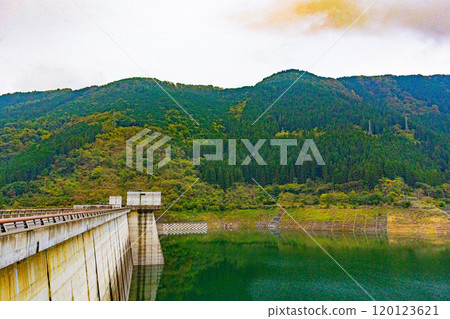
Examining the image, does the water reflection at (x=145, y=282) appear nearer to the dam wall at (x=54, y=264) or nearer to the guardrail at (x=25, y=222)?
the dam wall at (x=54, y=264)

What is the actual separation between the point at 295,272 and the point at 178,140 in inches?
3704

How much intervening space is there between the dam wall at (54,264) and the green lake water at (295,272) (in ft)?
51.4

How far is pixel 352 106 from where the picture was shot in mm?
178750

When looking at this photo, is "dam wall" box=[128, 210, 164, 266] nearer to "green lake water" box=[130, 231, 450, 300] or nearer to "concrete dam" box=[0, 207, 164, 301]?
"green lake water" box=[130, 231, 450, 300]

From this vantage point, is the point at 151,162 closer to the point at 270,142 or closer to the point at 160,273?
the point at 270,142

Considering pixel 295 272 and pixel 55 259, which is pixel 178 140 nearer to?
pixel 295 272

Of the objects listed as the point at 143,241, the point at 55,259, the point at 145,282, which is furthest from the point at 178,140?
the point at 55,259

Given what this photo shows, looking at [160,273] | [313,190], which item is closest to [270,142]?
[313,190]

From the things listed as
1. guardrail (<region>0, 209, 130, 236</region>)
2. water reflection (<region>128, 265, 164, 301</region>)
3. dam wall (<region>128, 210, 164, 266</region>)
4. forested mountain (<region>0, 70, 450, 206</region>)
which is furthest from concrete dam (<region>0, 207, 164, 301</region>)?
forested mountain (<region>0, 70, 450, 206</region>)

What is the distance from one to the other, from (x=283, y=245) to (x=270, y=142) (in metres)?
79.4

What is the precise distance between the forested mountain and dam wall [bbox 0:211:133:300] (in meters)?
75.5

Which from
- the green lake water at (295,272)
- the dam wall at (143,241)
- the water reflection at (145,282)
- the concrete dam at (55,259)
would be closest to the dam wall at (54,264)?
the concrete dam at (55,259)

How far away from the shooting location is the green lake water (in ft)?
111

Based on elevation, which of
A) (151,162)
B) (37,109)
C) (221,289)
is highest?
(37,109)
